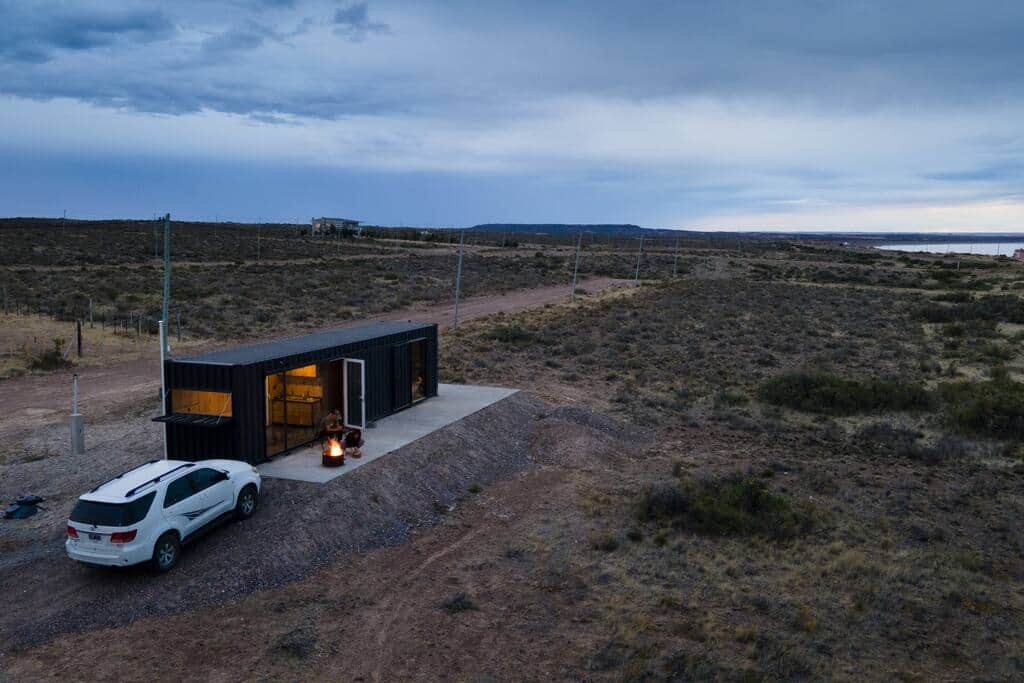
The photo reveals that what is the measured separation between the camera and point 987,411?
2272 centimetres

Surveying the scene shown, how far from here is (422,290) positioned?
57812 mm

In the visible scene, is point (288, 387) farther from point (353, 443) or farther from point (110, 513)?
point (110, 513)

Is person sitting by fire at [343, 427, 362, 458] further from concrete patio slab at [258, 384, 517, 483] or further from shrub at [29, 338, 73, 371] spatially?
shrub at [29, 338, 73, 371]

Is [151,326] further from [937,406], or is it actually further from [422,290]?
[937,406]

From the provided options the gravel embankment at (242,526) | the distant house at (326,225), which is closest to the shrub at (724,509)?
the gravel embankment at (242,526)

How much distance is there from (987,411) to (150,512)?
22080mm

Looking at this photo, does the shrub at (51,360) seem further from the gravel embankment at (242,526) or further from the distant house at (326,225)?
the distant house at (326,225)

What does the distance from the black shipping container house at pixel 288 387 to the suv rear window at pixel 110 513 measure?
348 centimetres

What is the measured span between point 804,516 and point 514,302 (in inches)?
1605

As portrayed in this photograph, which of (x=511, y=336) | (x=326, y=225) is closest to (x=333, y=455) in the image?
(x=511, y=336)

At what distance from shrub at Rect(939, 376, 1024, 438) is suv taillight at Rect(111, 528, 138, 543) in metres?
21.2

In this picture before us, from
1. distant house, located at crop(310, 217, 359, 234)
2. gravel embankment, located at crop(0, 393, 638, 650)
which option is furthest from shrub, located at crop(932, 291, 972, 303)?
distant house, located at crop(310, 217, 359, 234)

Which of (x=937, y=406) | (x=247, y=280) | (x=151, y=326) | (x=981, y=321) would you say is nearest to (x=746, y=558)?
(x=937, y=406)

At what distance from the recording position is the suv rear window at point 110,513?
11469 mm
